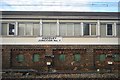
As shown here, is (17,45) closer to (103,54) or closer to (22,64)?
(22,64)

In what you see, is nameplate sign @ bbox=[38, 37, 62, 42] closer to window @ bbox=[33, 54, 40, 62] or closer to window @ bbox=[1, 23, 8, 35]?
window @ bbox=[33, 54, 40, 62]

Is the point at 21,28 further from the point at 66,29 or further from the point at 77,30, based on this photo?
the point at 77,30

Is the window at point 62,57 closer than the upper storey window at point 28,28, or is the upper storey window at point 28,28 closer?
the window at point 62,57

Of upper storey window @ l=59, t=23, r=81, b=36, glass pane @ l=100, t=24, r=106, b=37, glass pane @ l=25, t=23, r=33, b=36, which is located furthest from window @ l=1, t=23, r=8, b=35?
glass pane @ l=100, t=24, r=106, b=37

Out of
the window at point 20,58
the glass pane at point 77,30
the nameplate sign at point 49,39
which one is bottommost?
the window at point 20,58

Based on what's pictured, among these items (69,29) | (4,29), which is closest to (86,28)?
(69,29)

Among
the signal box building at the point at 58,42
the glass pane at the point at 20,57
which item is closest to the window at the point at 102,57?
the signal box building at the point at 58,42

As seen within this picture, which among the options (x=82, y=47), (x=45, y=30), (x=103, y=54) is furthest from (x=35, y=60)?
(x=103, y=54)

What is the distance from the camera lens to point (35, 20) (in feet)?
86.6

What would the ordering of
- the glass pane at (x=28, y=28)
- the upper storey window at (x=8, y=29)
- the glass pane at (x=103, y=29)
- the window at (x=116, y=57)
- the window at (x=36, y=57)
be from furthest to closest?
the glass pane at (x=103, y=29) → the window at (x=116, y=57) → the glass pane at (x=28, y=28) → the upper storey window at (x=8, y=29) → the window at (x=36, y=57)

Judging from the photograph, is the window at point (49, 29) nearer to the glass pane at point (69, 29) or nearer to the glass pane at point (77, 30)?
the glass pane at point (69, 29)

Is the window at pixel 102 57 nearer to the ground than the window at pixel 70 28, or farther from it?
nearer to the ground

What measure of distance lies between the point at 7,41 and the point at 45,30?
4.00 m

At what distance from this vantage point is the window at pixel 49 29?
2669 cm
